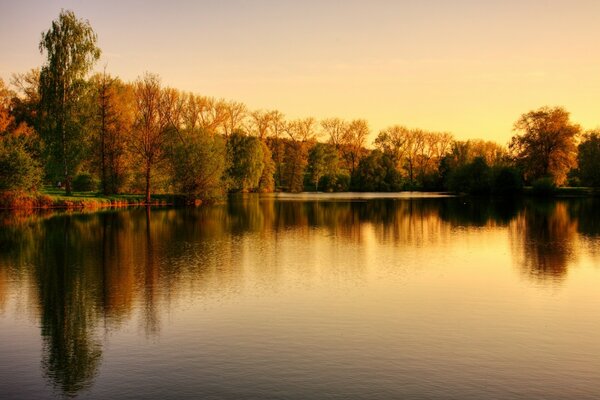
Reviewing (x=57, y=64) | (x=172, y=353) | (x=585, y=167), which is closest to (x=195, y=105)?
(x=57, y=64)

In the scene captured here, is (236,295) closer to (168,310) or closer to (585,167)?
(168,310)

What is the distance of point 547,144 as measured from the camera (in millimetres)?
96250

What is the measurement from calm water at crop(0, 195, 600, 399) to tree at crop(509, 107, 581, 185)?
7129 cm

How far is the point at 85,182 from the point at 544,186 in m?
75.3

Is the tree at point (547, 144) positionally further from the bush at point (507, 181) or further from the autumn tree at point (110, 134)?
the autumn tree at point (110, 134)

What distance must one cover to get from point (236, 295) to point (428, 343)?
23.9ft

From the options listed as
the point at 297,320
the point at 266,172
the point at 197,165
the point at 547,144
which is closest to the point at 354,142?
the point at 266,172

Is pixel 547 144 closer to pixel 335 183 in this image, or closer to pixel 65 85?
pixel 335 183

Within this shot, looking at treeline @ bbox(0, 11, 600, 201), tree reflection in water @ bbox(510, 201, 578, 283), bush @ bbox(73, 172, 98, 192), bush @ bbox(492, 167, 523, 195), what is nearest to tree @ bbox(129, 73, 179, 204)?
treeline @ bbox(0, 11, 600, 201)

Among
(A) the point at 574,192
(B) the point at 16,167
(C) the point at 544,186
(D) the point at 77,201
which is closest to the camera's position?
(B) the point at 16,167

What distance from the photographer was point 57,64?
60750 millimetres

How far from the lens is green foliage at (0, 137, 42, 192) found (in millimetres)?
53094

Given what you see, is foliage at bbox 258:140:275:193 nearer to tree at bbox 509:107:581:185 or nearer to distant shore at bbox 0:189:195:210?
distant shore at bbox 0:189:195:210

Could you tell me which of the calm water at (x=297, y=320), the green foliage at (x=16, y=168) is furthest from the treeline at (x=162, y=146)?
the calm water at (x=297, y=320)
